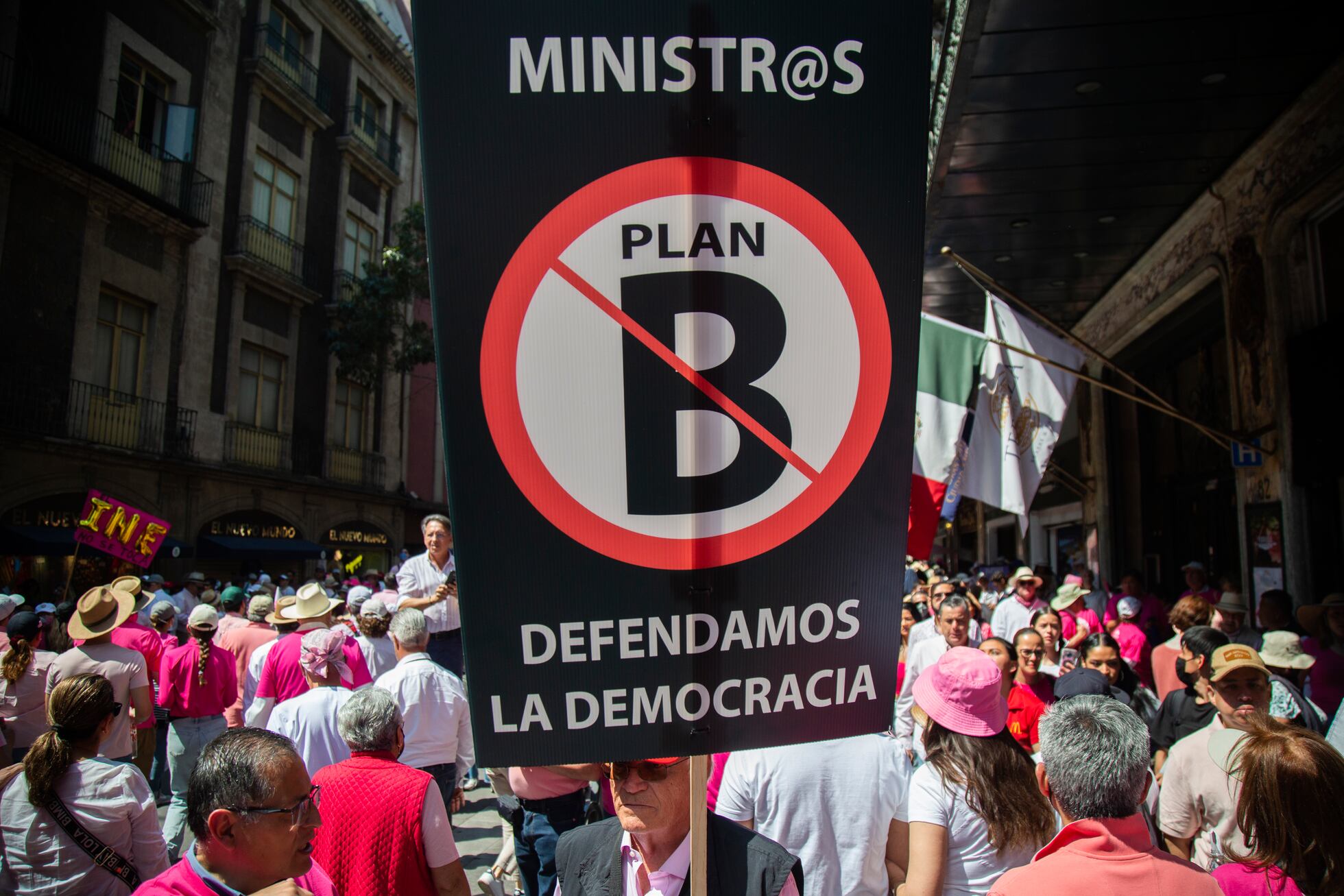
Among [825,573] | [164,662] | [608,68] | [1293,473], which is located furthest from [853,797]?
[1293,473]

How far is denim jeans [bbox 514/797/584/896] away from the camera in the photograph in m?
4.85

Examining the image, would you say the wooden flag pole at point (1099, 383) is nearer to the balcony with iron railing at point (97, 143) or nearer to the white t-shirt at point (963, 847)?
the white t-shirt at point (963, 847)

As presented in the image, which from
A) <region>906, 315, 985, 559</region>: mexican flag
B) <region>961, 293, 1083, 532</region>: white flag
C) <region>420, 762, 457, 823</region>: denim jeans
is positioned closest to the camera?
<region>420, 762, 457, 823</region>: denim jeans

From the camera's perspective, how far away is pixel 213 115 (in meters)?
21.2

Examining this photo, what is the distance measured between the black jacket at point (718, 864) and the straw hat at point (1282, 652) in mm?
4531

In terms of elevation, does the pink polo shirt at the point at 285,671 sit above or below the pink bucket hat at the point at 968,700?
below

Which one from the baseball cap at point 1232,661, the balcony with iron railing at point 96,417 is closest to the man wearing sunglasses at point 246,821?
the baseball cap at point 1232,661

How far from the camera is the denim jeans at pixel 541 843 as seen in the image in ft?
15.9

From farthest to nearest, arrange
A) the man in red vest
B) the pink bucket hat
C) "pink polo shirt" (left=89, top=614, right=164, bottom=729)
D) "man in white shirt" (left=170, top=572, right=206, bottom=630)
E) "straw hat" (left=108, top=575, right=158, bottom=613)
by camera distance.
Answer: "man in white shirt" (left=170, top=572, right=206, bottom=630) < "straw hat" (left=108, top=575, right=158, bottom=613) < "pink polo shirt" (left=89, top=614, right=164, bottom=729) < the man in red vest < the pink bucket hat

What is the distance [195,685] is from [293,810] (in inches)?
201

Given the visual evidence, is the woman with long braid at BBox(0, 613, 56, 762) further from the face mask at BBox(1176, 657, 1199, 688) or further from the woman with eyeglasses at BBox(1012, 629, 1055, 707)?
the face mask at BBox(1176, 657, 1199, 688)

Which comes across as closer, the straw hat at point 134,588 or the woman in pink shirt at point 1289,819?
the woman in pink shirt at point 1289,819

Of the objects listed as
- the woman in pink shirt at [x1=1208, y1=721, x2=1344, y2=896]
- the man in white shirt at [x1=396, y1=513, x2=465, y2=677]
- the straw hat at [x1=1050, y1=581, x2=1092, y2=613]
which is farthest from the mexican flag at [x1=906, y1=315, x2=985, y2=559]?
the woman in pink shirt at [x1=1208, y1=721, x2=1344, y2=896]

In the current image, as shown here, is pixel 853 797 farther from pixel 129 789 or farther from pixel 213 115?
pixel 213 115
